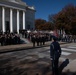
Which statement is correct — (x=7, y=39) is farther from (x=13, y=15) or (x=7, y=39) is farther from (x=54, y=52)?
(x=13, y=15)

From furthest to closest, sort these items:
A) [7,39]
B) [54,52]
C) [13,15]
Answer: [13,15] < [7,39] < [54,52]

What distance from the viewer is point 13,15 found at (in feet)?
200

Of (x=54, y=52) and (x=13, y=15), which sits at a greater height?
(x=13, y=15)

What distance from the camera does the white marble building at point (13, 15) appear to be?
2213 inches

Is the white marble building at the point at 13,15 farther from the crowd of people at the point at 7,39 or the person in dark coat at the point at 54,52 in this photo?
the person in dark coat at the point at 54,52

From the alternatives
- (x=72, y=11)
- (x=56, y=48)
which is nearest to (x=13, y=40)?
(x=56, y=48)

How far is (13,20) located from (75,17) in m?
16.2

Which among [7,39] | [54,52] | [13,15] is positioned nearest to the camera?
[54,52]

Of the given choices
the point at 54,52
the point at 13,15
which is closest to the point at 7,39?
the point at 54,52

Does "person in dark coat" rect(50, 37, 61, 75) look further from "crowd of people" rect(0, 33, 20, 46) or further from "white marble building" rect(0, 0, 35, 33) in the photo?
→ "white marble building" rect(0, 0, 35, 33)

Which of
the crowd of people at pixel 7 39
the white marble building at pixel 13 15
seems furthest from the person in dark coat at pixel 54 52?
the white marble building at pixel 13 15

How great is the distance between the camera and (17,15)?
60438 millimetres

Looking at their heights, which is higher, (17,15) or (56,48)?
(17,15)

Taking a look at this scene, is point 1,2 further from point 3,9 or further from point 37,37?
point 37,37
